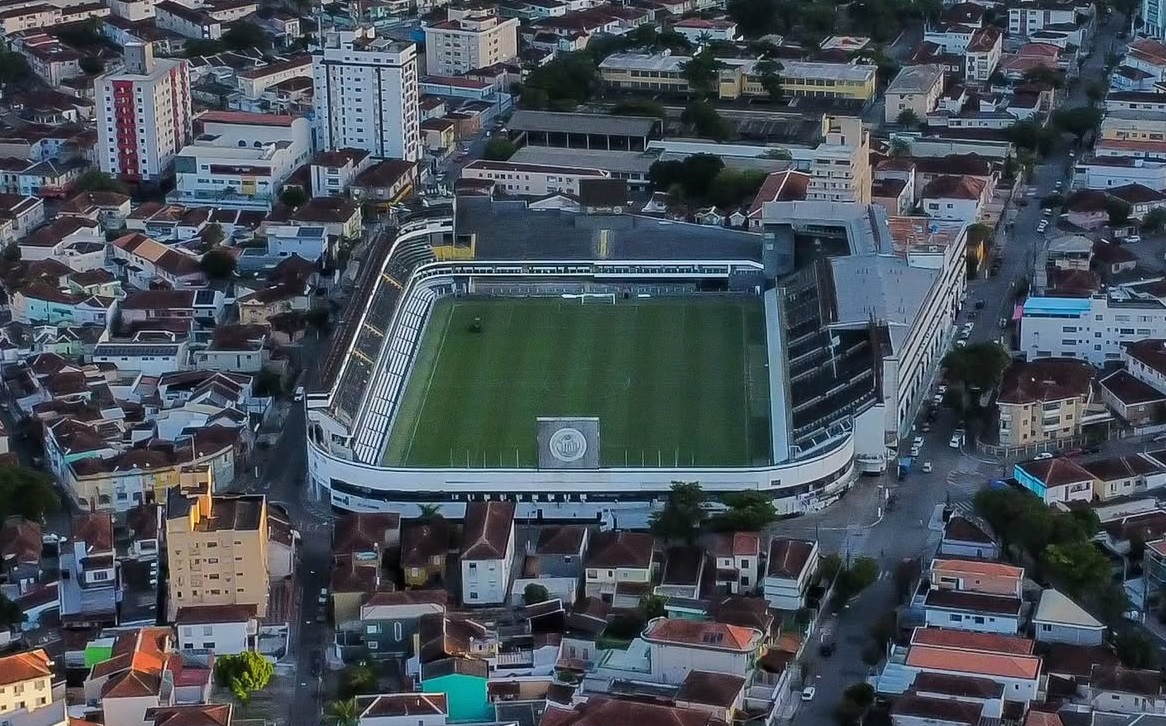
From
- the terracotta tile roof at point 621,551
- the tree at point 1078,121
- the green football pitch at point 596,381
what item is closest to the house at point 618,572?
the terracotta tile roof at point 621,551

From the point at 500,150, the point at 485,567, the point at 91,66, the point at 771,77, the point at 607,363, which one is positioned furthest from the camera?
the point at 91,66

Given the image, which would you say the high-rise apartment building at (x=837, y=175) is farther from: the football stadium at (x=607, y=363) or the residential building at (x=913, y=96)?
the residential building at (x=913, y=96)

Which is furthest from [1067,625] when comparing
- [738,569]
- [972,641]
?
[738,569]

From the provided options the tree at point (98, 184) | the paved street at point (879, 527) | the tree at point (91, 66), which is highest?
the paved street at point (879, 527)

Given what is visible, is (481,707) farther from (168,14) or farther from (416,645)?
(168,14)

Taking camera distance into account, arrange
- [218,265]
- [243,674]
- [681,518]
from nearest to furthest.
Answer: [243,674] → [681,518] → [218,265]

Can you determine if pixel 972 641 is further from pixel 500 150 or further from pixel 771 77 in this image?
pixel 771 77

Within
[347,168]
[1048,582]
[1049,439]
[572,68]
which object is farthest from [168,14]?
[1048,582]
